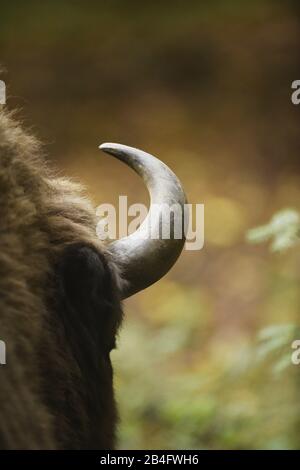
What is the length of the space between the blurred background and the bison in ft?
22.1

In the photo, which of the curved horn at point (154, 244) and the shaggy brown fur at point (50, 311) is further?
the curved horn at point (154, 244)

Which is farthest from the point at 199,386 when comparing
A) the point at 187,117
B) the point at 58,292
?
the point at 187,117

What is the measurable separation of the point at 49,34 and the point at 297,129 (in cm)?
433

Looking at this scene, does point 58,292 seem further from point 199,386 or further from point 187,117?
point 187,117

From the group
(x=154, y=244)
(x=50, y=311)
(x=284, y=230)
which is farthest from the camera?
(x=284, y=230)

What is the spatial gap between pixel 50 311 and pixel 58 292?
0.08 metres

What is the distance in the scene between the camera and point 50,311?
3.28 metres

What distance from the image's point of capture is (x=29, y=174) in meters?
3.45

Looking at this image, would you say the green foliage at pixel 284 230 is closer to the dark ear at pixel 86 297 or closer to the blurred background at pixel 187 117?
the dark ear at pixel 86 297

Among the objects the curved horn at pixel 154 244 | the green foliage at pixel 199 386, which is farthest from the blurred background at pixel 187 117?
the curved horn at pixel 154 244

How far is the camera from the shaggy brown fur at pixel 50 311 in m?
2.93
